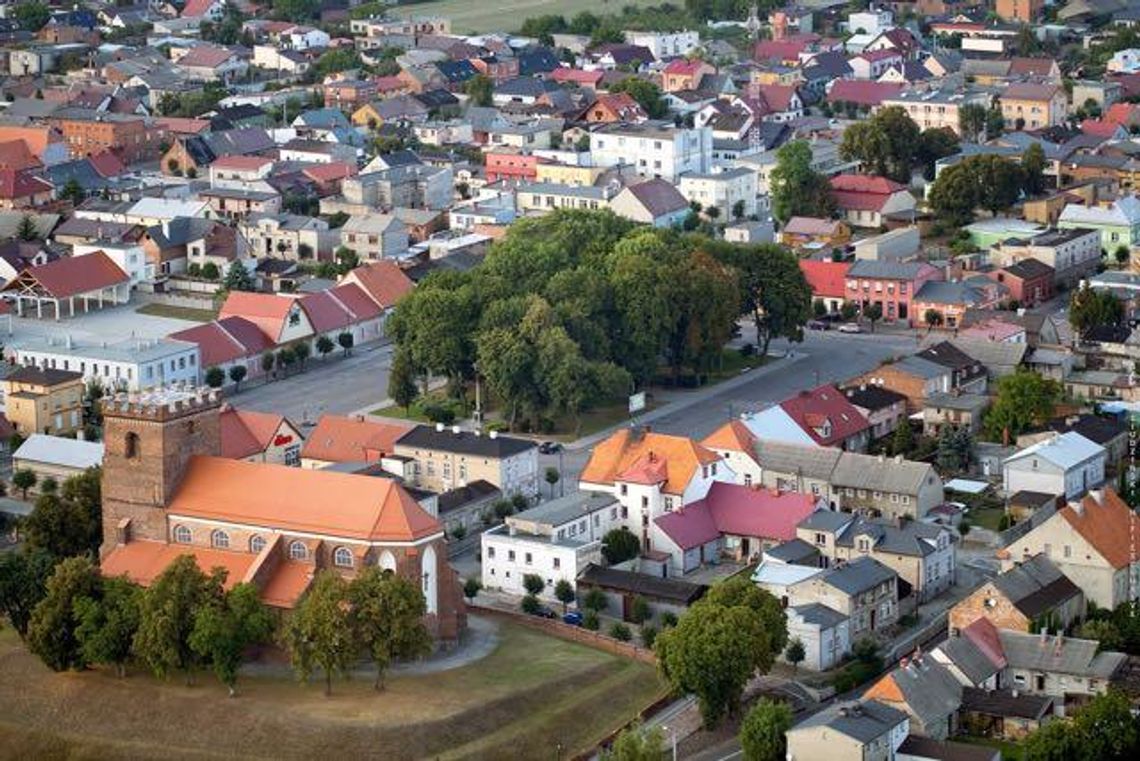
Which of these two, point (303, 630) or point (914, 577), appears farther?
point (914, 577)

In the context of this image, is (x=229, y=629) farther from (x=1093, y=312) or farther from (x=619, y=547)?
(x=1093, y=312)

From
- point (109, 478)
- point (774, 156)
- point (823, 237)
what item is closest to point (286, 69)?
point (774, 156)

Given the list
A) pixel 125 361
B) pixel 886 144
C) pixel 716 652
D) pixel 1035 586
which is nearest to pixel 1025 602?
pixel 1035 586

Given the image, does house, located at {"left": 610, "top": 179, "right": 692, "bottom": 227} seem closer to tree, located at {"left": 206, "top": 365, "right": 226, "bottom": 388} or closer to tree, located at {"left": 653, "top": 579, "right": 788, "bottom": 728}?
tree, located at {"left": 206, "top": 365, "right": 226, "bottom": 388}

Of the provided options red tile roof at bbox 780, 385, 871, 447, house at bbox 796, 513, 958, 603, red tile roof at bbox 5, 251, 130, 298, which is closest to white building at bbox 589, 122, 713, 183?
red tile roof at bbox 5, 251, 130, 298

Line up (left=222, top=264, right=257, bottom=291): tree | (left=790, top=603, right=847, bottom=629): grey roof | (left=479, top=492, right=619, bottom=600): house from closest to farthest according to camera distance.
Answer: (left=790, top=603, right=847, bottom=629): grey roof < (left=479, top=492, right=619, bottom=600): house < (left=222, top=264, right=257, bottom=291): tree

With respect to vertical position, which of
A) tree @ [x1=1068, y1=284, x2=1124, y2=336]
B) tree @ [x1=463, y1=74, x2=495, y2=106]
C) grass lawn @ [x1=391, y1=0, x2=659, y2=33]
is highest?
grass lawn @ [x1=391, y1=0, x2=659, y2=33]

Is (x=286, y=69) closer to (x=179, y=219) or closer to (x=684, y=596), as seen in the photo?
(x=179, y=219)
